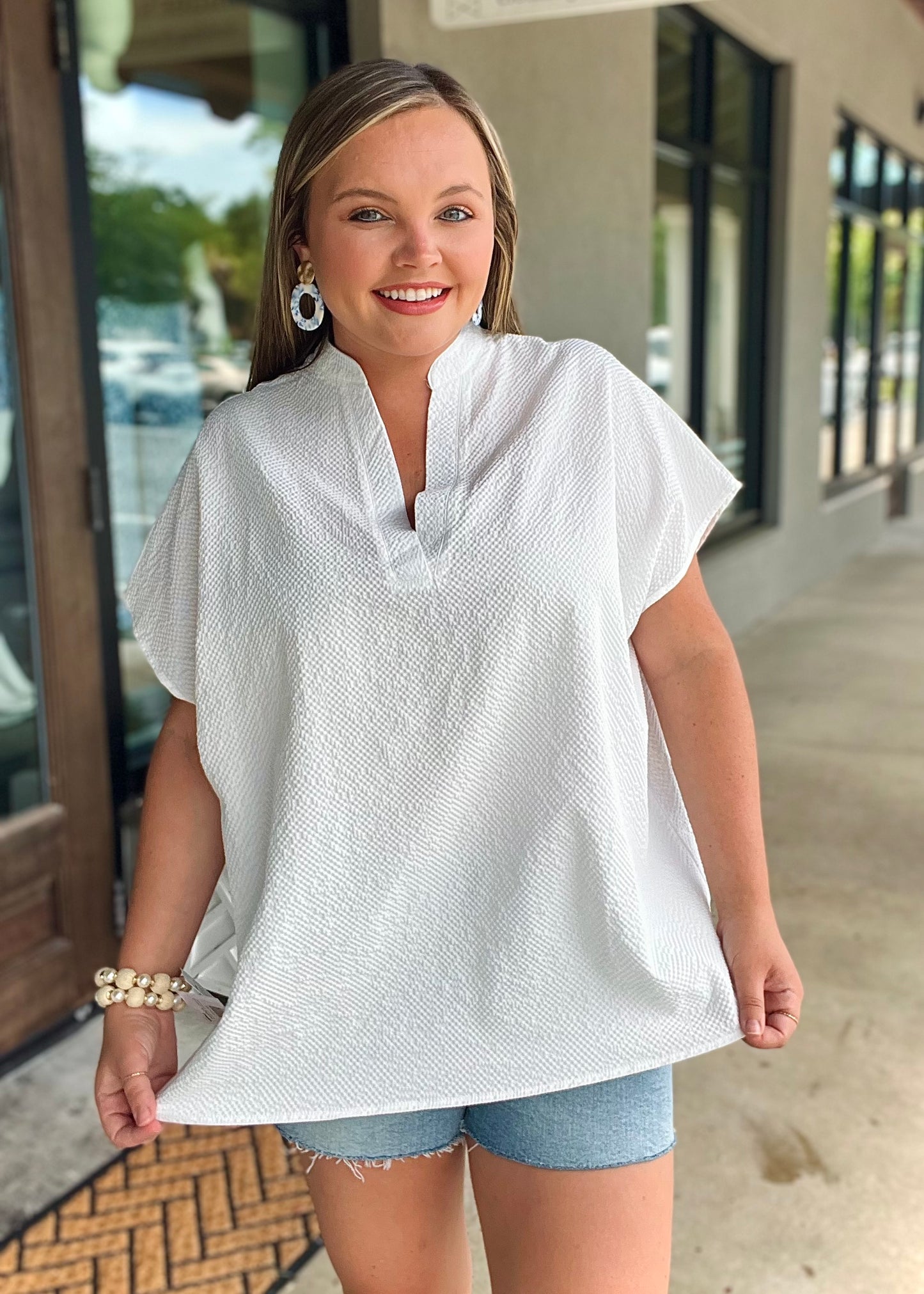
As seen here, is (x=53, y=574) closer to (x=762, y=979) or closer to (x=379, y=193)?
(x=379, y=193)

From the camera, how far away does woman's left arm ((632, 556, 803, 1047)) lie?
1189mm

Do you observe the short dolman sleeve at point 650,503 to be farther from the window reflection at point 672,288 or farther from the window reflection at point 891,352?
the window reflection at point 891,352

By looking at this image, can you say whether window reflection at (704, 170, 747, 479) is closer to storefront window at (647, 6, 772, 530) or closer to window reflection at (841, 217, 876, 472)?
storefront window at (647, 6, 772, 530)

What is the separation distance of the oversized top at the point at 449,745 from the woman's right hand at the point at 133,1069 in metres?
0.03

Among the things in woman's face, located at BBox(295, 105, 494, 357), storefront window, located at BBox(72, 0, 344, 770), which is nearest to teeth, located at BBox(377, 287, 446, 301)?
woman's face, located at BBox(295, 105, 494, 357)

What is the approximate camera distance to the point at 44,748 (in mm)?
2895

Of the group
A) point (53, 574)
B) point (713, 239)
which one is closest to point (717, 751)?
point (53, 574)

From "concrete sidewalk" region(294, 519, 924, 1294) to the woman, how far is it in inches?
43.4

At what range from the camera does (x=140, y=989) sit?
4.04 ft

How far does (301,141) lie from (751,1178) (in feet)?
6.50

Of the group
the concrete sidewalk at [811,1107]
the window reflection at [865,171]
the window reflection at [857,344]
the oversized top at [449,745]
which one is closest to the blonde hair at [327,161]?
the oversized top at [449,745]

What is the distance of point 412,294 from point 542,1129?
76 centimetres

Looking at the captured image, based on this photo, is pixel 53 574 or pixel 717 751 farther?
pixel 53 574

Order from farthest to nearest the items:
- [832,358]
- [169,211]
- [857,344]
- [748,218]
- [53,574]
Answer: [857,344] → [832,358] → [748,218] → [169,211] → [53,574]
